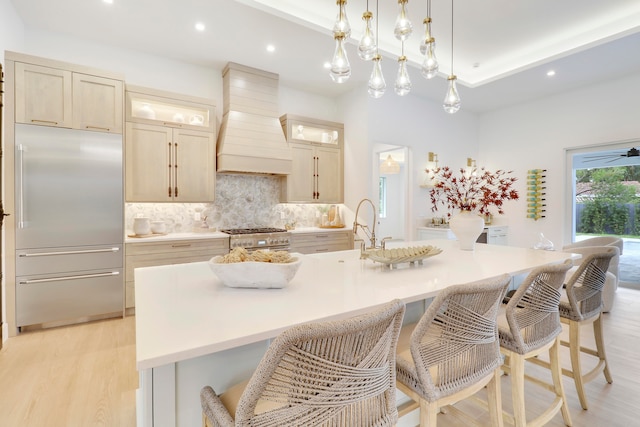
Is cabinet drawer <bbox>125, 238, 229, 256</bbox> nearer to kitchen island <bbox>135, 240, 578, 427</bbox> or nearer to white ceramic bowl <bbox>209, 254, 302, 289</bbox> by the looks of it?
kitchen island <bbox>135, 240, 578, 427</bbox>

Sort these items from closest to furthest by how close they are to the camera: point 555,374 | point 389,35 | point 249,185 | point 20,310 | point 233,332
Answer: point 233,332
point 555,374
point 20,310
point 389,35
point 249,185

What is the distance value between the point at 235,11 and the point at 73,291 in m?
3.12

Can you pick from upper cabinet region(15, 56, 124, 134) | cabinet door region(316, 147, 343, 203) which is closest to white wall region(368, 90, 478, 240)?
cabinet door region(316, 147, 343, 203)

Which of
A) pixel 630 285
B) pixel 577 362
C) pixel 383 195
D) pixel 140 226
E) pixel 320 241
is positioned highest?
pixel 383 195

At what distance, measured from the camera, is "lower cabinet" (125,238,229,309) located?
329 centimetres

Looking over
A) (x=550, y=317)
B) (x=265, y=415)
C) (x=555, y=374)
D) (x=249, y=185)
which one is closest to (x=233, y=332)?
(x=265, y=415)

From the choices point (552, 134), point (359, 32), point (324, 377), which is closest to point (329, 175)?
point (359, 32)

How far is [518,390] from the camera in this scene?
143cm

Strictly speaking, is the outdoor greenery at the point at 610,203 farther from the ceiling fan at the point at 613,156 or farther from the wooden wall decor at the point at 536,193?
the wooden wall decor at the point at 536,193

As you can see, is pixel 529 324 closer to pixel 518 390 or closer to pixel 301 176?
pixel 518 390

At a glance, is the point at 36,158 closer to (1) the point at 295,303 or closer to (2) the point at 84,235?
(2) the point at 84,235

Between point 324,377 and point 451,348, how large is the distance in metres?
0.59

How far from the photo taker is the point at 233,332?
892 mm

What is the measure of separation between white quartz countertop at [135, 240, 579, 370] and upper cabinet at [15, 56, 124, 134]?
2317mm
